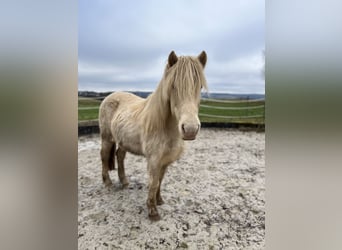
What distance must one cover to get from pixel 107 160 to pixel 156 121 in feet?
0.77

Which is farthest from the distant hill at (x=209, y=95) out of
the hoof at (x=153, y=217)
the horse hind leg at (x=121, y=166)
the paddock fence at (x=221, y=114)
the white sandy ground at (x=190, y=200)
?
the hoof at (x=153, y=217)

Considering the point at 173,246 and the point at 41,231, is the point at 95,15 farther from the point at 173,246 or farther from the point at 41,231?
the point at 173,246

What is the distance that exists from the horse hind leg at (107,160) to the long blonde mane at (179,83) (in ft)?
0.71

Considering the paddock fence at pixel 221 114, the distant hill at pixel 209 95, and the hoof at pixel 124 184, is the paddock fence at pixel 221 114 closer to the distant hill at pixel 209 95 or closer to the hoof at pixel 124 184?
the distant hill at pixel 209 95

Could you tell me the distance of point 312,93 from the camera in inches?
16.8

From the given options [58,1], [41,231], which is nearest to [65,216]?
[41,231]

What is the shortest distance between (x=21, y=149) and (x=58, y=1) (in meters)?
0.29

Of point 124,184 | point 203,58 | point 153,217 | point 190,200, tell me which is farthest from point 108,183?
point 203,58

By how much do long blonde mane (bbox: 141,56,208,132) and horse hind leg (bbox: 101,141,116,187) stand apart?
8.6 inches

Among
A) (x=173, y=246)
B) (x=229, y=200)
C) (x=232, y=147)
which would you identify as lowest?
(x=173, y=246)

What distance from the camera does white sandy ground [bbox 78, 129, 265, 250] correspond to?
0.73 metres

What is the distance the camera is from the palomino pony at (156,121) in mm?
677

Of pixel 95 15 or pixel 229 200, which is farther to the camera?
pixel 229 200

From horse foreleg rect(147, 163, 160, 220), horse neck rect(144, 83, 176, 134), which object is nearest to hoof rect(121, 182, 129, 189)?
horse foreleg rect(147, 163, 160, 220)
